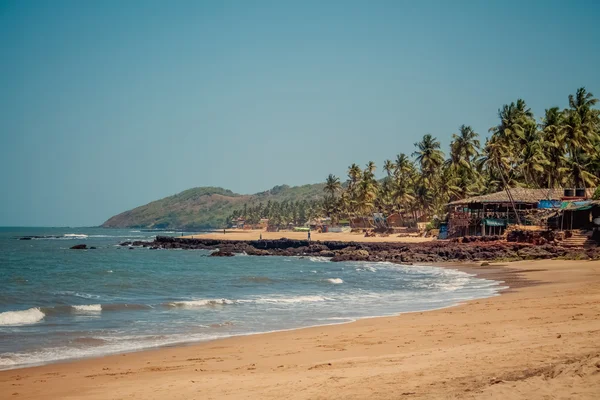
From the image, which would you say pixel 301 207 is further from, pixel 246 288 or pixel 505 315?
pixel 505 315

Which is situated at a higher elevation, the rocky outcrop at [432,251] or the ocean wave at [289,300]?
the rocky outcrop at [432,251]

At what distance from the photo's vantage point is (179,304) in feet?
71.2

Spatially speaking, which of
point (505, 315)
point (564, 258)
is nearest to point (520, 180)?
point (564, 258)

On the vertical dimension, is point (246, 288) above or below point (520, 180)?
below

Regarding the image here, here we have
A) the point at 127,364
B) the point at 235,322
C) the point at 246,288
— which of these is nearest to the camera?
the point at 127,364

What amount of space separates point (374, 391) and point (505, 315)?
29.2 ft

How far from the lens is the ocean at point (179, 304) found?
1462cm

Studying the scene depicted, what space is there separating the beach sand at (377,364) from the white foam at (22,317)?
7.12 metres

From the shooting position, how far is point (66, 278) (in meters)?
34.6

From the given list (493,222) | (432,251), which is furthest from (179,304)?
(493,222)

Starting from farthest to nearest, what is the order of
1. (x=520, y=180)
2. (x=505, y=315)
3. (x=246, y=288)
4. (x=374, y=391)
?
1. (x=520, y=180)
2. (x=246, y=288)
3. (x=505, y=315)
4. (x=374, y=391)

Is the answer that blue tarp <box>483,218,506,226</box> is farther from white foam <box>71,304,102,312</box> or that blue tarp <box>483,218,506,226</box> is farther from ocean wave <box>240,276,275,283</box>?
white foam <box>71,304,102,312</box>

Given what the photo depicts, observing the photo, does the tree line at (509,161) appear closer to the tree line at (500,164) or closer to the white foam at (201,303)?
the tree line at (500,164)

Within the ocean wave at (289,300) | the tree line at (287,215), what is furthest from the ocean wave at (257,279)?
the tree line at (287,215)
